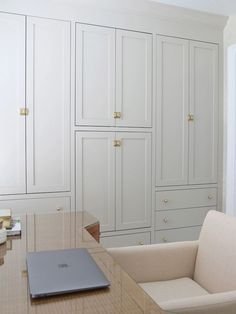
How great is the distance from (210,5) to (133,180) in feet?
5.58

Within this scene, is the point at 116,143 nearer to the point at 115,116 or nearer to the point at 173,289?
the point at 115,116

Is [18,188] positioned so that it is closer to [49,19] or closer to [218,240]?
[49,19]

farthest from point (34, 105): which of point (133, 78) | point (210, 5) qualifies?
point (210, 5)

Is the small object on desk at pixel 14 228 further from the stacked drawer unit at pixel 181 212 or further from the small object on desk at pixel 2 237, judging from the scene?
the stacked drawer unit at pixel 181 212

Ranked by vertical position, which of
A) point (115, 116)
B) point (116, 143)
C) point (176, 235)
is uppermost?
point (115, 116)

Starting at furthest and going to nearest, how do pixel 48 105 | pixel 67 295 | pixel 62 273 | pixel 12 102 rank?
pixel 48 105
pixel 12 102
pixel 62 273
pixel 67 295

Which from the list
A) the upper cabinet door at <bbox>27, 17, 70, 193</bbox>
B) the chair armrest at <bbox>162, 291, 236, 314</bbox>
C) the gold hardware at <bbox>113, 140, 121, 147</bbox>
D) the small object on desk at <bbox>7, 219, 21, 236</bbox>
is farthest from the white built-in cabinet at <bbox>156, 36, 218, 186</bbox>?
the chair armrest at <bbox>162, 291, 236, 314</bbox>

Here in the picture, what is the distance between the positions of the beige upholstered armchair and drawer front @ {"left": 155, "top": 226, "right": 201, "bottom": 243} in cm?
129

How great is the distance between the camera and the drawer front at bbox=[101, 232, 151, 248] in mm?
2725

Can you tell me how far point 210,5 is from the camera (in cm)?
284

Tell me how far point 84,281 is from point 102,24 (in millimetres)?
2292

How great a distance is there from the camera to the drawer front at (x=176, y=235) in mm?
2910

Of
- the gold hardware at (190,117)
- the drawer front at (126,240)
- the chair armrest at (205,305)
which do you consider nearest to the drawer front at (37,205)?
the drawer front at (126,240)

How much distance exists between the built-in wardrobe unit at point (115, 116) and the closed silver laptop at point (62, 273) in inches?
Answer: 58.9
